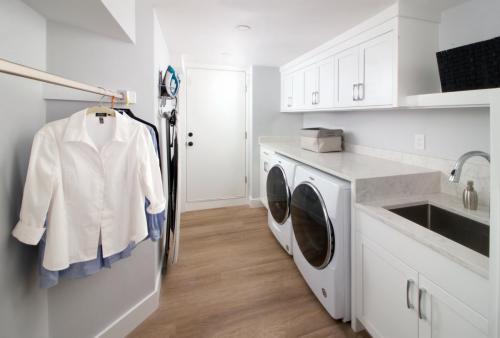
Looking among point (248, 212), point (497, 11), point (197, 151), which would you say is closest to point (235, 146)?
point (197, 151)

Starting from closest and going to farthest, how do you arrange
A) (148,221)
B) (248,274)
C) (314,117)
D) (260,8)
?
(148,221), (260,8), (248,274), (314,117)

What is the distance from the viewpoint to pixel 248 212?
144 inches

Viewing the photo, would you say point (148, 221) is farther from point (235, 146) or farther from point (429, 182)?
point (235, 146)

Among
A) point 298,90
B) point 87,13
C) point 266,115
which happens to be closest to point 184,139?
point 266,115

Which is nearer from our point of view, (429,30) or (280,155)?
(429,30)

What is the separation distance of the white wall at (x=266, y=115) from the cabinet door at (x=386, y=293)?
8.07ft

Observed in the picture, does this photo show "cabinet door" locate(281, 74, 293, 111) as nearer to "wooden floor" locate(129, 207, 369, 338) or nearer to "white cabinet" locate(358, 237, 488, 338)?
"wooden floor" locate(129, 207, 369, 338)

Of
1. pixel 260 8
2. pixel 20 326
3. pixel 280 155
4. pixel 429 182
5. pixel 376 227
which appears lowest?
pixel 20 326

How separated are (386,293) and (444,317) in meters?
0.31

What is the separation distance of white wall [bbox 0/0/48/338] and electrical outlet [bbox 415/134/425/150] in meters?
2.40

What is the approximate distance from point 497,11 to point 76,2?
2189 millimetres

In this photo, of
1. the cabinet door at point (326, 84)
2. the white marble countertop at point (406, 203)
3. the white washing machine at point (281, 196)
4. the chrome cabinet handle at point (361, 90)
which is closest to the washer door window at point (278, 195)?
the white washing machine at point (281, 196)

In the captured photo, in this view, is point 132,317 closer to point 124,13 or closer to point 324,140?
point 124,13

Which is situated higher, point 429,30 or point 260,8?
point 260,8
